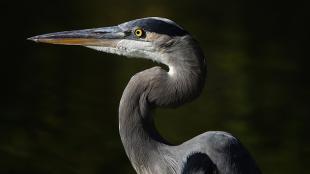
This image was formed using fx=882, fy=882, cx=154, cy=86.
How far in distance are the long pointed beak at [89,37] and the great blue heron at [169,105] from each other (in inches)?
5.1

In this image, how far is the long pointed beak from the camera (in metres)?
4.74

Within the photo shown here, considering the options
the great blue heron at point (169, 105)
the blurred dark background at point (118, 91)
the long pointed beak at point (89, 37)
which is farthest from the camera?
the blurred dark background at point (118, 91)

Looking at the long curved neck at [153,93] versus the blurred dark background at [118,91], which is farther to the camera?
the blurred dark background at [118,91]

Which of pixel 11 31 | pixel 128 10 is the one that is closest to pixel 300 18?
pixel 128 10

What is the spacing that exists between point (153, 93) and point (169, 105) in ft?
0.34

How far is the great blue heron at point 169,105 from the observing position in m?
4.46

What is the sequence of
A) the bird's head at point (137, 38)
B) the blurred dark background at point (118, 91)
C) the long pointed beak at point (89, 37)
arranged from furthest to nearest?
1. the blurred dark background at point (118, 91)
2. the long pointed beak at point (89, 37)
3. the bird's head at point (137, 38)

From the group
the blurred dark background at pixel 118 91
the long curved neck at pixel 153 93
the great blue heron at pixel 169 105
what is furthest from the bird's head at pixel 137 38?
the blurred dark background at pixel 118 91

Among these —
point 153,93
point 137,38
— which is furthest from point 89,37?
point 153,93

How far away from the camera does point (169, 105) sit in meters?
4.53

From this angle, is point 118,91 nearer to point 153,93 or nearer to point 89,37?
point 89,37

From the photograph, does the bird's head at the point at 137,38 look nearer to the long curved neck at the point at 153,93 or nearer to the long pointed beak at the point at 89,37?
the long pointed beak at the point at 89,37

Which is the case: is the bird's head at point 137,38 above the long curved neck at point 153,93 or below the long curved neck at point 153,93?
above

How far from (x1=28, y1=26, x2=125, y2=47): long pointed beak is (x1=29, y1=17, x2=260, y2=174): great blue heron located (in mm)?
131
